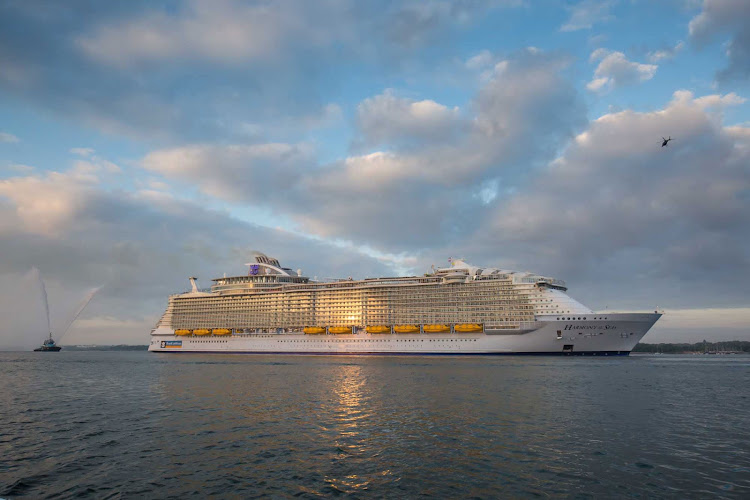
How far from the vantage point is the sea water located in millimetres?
15109

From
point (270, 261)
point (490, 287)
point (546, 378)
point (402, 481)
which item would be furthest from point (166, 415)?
point (270, 261)

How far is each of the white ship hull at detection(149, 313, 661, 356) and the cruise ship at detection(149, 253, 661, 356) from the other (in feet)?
0.66

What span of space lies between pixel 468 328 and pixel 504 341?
772 centimetres

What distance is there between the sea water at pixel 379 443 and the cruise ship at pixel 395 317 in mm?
49122

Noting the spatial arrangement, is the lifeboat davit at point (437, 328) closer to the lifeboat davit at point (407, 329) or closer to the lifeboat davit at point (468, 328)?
the lifeboat davit at point (468, 328)

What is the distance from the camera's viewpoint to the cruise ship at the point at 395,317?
86562 millimetres

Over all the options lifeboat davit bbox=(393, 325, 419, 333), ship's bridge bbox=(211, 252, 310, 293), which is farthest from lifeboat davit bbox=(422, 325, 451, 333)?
ship's bridge bbox=(211, 252, 310, 293)

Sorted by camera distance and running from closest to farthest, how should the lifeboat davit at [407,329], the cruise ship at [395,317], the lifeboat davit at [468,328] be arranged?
1. the cruise ship at [395,317]
2. the lifeboat davit at [468,328]
3. the lifeboat davit at [407,329]

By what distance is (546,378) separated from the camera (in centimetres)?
4784

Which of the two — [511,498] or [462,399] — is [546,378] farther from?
[511,498]

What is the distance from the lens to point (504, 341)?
8925 cm

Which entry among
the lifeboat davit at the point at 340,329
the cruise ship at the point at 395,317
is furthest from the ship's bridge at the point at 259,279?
the lifeboat davit at the point at 340,329

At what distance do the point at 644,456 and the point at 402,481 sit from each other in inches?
439

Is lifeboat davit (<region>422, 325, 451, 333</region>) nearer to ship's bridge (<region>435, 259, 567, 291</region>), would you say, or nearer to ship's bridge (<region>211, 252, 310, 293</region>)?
ship's bridge (<region>435, 259, 567, 291</region>)
